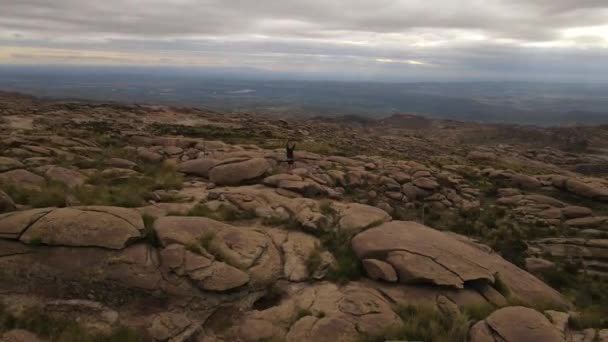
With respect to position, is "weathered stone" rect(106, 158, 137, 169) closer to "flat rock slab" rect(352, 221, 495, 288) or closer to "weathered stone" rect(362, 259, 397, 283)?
"flat rock slab" rect(352, 221, 495, 288)

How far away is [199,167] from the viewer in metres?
23.0

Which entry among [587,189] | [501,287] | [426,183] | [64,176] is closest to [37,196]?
[64,176]

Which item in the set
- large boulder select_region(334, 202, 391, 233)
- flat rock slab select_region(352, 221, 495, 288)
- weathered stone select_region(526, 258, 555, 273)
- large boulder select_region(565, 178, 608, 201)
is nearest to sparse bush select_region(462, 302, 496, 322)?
flat rock slab select_region(352, 221, 495, 288)

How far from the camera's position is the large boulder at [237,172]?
21.0 metres

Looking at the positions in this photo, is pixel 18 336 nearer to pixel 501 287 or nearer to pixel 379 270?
pixel 379 270

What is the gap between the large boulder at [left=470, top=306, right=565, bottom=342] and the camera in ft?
28.7

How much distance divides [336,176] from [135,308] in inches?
688

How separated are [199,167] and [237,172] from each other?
3076 mm

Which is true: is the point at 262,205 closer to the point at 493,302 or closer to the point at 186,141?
the point at 493,302

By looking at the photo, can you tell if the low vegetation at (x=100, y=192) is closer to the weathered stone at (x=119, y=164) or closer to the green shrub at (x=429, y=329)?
the weathered stone at (x=119, y=164)

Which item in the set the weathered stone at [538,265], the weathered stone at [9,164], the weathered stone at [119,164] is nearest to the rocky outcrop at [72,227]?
the weathered stone at [9,164]

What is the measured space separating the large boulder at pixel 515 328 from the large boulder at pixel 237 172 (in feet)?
48.2

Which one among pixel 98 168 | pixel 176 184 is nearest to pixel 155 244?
pixel 176 184

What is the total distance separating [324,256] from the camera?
13.5 metres
